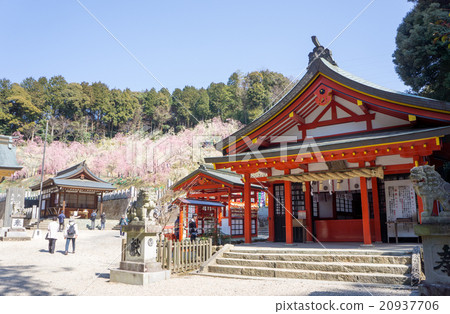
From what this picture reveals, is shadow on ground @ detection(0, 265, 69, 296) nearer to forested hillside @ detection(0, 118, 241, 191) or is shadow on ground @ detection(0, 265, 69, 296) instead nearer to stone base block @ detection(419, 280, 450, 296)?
stone base block @ detection(419, 280, 450, 296)

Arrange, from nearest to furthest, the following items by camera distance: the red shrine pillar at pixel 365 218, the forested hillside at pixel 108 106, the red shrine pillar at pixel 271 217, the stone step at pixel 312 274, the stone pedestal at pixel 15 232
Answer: the stone step at pixel 312 274, the red shrine pillar at pixel 365 218, the red shrine pillar at pixel 271 217, the stone pedestal at pixel 15 232, the forested hillside at pixel 108 106

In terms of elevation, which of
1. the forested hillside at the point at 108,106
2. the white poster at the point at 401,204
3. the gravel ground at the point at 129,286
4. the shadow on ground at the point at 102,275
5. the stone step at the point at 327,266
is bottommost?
the shadow on ground at the point at 102,275

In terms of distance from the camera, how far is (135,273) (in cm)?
842

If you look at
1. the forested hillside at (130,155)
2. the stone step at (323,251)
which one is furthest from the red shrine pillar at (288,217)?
the forested hillside at (130,155)

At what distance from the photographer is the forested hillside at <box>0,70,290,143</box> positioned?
55.4 metres

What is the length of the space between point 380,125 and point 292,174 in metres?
3.62

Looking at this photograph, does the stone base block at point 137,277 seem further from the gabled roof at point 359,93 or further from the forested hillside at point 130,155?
the forested hillside at point 130,155

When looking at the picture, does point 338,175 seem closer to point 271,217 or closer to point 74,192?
point 271,217

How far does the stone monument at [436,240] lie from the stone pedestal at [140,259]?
20.2 feet

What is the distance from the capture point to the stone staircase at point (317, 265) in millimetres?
8117

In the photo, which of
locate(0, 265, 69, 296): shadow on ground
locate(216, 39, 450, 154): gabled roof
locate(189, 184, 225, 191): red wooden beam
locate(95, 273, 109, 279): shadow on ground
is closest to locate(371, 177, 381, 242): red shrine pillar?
locate(216, 39, 450, 154): gabled roof

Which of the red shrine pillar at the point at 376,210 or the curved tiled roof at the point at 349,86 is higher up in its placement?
the curved tiled roof at the point at 349,86

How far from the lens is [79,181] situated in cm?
3566

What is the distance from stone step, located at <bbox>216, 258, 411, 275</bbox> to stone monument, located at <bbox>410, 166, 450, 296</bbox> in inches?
116
